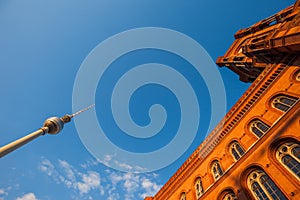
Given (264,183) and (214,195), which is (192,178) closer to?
(214,195)

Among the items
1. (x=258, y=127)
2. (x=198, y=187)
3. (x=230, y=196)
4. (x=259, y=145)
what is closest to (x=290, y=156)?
(x=259, y=145)

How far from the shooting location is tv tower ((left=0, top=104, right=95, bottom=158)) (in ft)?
36.6

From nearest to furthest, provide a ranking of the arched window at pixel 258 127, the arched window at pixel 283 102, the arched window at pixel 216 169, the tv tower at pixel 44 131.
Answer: the tv tower at pixel 44 131 → the arched window at pixel 283 102 → the arched window at pixel 258 127 → the arched window at pixel 216 169

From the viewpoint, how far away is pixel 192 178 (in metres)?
18.4

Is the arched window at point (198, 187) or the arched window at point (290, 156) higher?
the arched window at point (198, 187)

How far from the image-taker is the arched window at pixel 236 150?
14753mm

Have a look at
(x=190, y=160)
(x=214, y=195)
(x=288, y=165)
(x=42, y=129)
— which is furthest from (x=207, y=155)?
(x=42, y=129)

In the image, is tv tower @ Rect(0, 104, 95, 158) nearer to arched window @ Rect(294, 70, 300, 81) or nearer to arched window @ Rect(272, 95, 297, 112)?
arched window @ Rect(272, 95, 297, 112)

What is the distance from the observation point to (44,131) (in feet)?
56.4

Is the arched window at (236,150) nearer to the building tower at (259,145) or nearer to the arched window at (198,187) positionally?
the building tower at (259,145)

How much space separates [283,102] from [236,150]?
5311 millimetres

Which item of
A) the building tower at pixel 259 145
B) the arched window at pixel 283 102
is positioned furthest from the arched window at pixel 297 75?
the arched window at pixel 283 102

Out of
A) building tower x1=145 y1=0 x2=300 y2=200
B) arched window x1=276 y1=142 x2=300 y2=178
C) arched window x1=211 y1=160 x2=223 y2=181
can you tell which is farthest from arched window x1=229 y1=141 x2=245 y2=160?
arched window x1=276 y1=142 x2=300 y2=178

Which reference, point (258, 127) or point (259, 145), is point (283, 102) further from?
point (259, 145)
